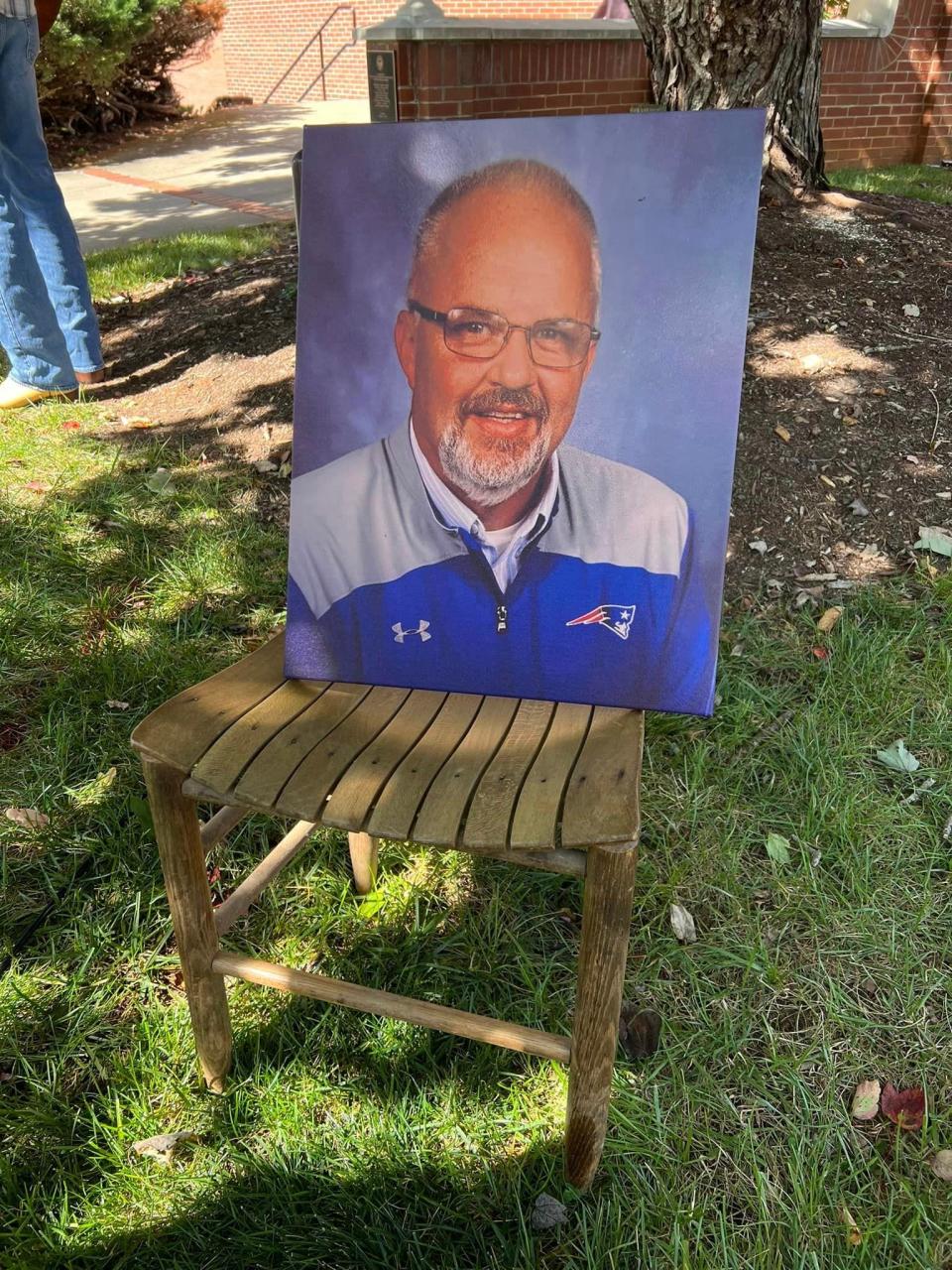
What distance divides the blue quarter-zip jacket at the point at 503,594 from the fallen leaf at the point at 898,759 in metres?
0.94

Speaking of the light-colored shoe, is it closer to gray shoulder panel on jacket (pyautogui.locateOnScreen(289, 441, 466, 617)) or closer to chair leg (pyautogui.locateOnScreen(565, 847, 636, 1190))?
gray shoulder panel on jacket (pyautogui.locateOnScreen(289, 441, 466, 617))

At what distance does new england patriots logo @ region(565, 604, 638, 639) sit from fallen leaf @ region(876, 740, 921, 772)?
1.03 m

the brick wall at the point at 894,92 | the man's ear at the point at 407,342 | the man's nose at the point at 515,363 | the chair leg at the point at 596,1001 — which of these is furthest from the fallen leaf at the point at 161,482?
the brick wall at the point at 894,92

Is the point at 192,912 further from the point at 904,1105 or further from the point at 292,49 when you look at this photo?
the point at 292,49

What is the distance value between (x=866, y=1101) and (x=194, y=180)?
30.4ft

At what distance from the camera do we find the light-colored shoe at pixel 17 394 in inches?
148

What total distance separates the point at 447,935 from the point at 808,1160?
0.73 meters

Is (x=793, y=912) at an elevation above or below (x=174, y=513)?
below

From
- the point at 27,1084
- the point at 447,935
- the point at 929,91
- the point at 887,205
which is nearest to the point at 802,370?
the point at 887,205

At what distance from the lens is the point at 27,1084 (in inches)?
63.9

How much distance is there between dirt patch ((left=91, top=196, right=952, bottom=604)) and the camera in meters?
2.72

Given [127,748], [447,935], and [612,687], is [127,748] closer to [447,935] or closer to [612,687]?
[447,935]

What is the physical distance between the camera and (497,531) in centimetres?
150

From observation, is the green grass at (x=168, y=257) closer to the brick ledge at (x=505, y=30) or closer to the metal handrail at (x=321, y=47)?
the brick ledge at (x=505, y=30)
